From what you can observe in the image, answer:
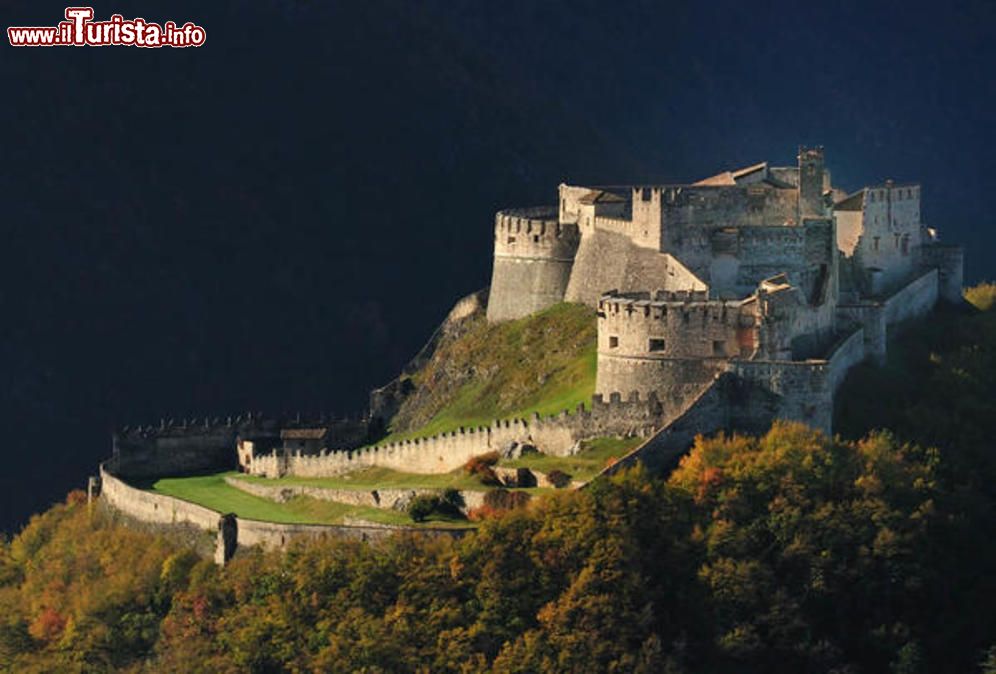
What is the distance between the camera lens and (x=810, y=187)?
10188 centimetres

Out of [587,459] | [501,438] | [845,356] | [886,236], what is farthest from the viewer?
[886,236]

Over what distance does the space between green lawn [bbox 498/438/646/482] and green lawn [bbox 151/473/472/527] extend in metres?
3.44

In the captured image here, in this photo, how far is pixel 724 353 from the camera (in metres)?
88.7

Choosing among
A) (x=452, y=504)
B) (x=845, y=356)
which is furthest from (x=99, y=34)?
(x=452, y=504)

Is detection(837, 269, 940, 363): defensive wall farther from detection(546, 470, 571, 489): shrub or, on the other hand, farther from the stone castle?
detection(546, 470, 571, 489): shrub

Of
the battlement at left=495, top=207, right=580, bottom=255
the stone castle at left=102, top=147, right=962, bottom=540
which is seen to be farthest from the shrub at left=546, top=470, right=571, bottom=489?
the battlement at left=495, top=207, right=580, bottom=255

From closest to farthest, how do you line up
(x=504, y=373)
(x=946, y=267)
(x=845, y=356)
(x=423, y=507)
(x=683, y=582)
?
1. (x=683, y=582)
2. (x=423, y=507)
3. (x=845, y=356)
4. (x=504, y=373)
5. (x=946, y=267)

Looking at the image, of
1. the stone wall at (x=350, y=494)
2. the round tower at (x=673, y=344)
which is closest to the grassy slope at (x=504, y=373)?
the round tower at (x=673, y=344)

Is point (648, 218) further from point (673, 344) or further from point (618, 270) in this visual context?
point (673, 344)

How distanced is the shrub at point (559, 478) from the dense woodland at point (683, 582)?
5.49ft

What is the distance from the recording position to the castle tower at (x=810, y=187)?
10169cm

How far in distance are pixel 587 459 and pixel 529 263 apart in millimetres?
24041

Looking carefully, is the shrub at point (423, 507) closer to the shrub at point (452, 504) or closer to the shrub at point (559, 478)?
the shrub at point (452, 504)

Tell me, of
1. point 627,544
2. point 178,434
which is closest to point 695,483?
point 627,544
